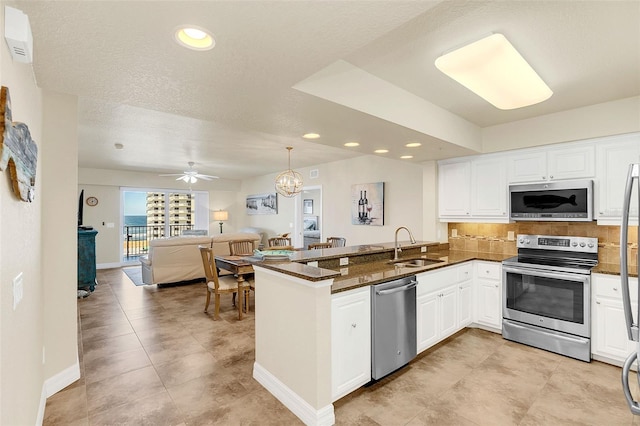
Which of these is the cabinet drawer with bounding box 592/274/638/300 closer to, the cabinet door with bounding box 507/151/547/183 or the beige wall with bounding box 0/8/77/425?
the cabinet door with bounding box 507/151/547/183

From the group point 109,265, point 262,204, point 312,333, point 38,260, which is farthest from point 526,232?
point 109,265

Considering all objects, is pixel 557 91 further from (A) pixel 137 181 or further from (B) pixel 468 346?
(A) pixel 137 181

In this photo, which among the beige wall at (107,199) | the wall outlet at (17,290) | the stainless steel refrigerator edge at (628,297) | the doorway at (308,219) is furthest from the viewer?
the beige wall at (107,199)

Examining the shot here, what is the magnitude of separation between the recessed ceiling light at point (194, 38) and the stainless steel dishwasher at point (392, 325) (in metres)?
1.96

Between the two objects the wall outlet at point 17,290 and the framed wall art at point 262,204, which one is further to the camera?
the framed wall art at point 262,204

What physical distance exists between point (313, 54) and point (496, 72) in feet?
5.03

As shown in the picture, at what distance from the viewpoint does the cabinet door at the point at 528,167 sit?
139 inches

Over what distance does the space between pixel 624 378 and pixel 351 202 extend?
5179 mm

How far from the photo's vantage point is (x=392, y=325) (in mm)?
2604

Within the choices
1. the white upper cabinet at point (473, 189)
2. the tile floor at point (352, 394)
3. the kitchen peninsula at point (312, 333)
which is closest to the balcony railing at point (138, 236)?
the tile floor at point (352, 394)

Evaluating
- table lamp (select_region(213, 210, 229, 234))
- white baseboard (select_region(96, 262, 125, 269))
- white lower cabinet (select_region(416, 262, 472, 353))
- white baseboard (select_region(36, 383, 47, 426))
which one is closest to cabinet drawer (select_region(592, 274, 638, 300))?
white lower cabinet (select_region(416, 262, 472, 353))

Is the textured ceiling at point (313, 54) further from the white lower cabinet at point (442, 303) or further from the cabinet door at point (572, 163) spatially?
the white lower cabinet at point (442, 303)

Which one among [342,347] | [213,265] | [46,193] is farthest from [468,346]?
[46,193]

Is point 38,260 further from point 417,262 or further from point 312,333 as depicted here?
point 417,262
